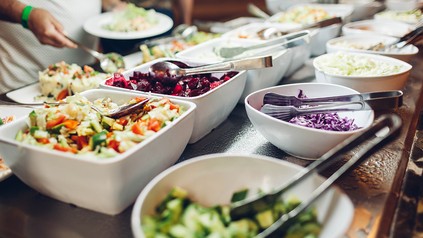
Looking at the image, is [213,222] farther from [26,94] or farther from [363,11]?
[363,11]

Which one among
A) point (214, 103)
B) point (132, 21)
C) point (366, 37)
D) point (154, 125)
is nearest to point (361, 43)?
point (366, 37)

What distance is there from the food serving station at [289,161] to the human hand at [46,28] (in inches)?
33.2

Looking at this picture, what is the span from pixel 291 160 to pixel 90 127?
657 mm

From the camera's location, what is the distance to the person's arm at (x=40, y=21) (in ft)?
7.56

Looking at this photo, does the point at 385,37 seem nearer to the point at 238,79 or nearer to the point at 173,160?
the point at 238,79

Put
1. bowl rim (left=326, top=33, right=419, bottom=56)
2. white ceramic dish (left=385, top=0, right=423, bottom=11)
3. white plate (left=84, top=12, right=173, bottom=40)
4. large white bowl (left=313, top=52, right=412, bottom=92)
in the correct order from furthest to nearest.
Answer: white ceramic dish (left=385, top=0, right=423, bottom=11) < white plate (left=84, top=12, right=173, bottom=40) < bowl rim (left=326, top=33, right=419, bottom=56) < large white bowl (left=313, top=52, right=412, bottom=92)

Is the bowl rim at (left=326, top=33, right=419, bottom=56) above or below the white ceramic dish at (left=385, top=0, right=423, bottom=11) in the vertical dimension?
above

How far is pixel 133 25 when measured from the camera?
2848mm

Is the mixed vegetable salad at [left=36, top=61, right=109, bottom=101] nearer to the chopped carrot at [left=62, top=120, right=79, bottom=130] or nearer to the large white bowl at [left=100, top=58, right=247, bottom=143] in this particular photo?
the large white bowl at [left=100, top=58, right=247, bottom=143]

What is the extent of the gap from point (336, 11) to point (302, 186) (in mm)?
2572

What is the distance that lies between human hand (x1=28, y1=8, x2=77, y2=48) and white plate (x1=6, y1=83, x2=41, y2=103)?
13.1 inches

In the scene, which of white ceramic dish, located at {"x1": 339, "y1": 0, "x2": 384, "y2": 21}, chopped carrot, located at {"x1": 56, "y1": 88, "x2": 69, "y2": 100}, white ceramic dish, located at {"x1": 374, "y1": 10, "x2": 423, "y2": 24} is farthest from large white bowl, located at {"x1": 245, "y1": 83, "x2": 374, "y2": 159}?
white ceramic dish, located at {"x1": 339, "y1": 0, "x2": 384, "y2": 21}

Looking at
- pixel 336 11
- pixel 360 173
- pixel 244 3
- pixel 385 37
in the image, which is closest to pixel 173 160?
pixel 360 173

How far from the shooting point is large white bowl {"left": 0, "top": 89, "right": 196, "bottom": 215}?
105 cm
